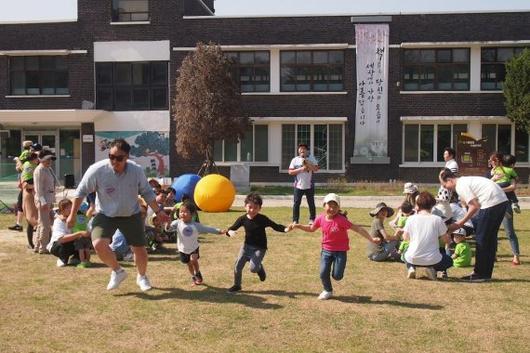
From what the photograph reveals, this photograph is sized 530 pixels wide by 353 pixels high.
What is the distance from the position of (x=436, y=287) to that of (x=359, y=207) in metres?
11.9

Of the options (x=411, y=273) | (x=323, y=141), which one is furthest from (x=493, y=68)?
(x=411, y=273)

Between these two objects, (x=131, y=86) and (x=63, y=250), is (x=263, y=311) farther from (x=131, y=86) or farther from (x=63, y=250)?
(x=131, y=86)

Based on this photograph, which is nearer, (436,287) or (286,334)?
(286,334)

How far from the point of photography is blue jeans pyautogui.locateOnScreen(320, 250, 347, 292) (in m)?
7.74

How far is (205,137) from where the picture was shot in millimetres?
27297

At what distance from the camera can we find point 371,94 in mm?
28969

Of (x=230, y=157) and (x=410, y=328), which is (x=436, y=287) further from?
(x=230, y=157)

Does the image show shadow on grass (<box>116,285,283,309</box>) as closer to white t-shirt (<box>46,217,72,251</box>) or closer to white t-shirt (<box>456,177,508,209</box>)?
white t-shirt (<box>46,217,72,251</box>)

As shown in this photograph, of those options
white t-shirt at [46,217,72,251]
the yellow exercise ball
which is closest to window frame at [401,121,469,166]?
the yellow exercise ball

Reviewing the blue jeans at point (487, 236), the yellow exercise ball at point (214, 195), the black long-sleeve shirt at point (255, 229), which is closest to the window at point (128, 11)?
the yellow exercise ball at point (214, 195)

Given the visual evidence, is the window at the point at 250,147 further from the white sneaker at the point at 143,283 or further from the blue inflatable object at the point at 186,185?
the white sneaker at the point at 143,283

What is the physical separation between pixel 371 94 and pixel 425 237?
69.3 ft

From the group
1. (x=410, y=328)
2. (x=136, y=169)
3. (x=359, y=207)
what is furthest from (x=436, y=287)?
(x=359, y=207)

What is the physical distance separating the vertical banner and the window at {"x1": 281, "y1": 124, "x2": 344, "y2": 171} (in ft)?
2.49
